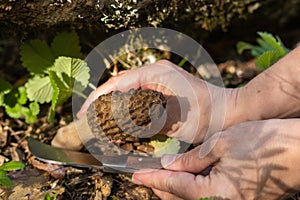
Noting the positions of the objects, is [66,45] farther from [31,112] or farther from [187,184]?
[187,184]

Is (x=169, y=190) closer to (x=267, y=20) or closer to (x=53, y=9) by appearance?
(x=53, y=9)

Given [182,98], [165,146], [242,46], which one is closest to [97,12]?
[182,98]

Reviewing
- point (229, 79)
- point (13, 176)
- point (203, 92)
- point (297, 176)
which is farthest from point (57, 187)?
point (229, 79)

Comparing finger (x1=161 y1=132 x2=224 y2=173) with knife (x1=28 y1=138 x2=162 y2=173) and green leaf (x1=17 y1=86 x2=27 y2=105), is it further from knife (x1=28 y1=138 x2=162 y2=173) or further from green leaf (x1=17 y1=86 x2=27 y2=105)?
green leaf (x1=17 y1=86 x2=27 y2=105)

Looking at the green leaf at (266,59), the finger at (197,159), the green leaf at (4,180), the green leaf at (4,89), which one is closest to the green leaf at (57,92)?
the green leaf at (4,89)

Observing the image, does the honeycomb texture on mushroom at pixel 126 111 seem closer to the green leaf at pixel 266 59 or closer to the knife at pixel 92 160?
the knife at pixel 92 160

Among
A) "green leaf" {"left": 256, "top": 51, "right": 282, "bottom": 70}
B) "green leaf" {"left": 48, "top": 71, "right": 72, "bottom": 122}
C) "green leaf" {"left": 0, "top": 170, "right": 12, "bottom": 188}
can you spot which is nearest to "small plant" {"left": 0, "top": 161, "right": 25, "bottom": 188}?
"green leaf" {"left": 0, "top": 170, "right": 12, "bottom": 188}
